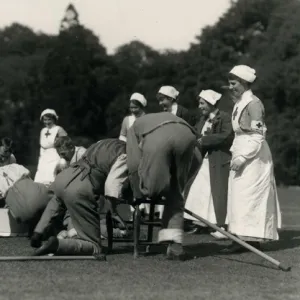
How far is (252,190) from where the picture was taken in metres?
8.48

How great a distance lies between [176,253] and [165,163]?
0.92 m

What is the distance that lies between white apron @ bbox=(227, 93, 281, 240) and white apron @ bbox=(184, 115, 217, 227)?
191 cm

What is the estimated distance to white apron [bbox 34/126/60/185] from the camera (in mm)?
12539

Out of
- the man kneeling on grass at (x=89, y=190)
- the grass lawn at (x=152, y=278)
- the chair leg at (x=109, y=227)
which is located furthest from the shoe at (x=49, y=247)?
the chair leg at (x=109, y=227)

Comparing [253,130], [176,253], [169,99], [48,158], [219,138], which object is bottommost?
[176,253]

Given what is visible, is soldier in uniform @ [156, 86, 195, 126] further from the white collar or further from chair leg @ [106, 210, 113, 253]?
chair leg @ [106, 210, 113, 253]

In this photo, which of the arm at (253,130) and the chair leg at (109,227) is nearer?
the chair leg at (109,227)

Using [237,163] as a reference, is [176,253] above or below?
below

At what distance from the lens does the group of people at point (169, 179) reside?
7.42 meters

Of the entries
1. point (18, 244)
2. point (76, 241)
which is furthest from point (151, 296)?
point (18, 244)

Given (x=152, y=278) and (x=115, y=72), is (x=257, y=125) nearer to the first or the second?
(x=152, y=278)

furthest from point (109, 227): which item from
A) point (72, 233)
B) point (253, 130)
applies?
point (253, 130)

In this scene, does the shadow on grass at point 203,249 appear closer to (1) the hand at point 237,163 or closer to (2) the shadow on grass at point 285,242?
(2) the shadow on grass at point 285,242

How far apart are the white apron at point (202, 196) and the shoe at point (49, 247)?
11.8 ft
